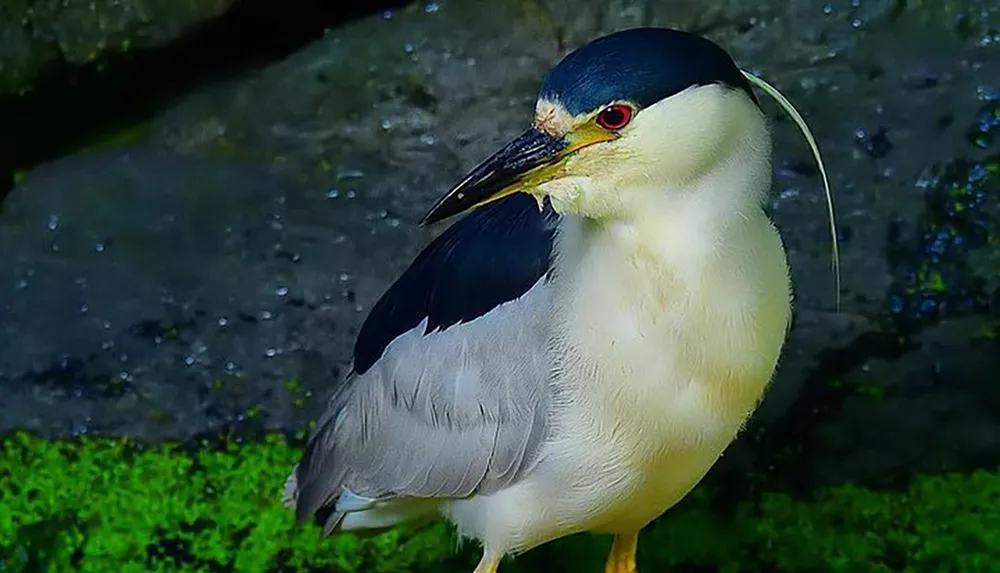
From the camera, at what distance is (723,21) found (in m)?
2.79

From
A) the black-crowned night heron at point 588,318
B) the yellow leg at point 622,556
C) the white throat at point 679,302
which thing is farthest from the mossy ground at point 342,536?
the white throat at point 679,302

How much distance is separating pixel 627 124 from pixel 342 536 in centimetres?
112

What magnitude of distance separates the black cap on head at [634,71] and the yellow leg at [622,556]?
0.78 meters

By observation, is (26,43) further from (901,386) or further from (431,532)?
(901,386)

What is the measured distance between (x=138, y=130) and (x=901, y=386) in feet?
5.30

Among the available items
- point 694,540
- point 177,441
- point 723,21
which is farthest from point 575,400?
point 723,21

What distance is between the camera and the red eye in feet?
4.64

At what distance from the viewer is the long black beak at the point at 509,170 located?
4.76 feet

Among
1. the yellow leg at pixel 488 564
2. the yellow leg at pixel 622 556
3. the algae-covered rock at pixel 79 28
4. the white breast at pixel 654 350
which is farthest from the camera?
the algae-covered rock at pixel 79 28

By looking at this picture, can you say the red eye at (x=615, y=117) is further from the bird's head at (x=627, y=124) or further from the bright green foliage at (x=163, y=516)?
the bright green foliage at (x=163, y=516)

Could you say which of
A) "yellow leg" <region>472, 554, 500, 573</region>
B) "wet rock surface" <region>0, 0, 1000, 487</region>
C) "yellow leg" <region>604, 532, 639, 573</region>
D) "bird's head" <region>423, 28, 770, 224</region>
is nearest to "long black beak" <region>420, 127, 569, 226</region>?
"bird's head" <region>423, 28, 770, 224</region>

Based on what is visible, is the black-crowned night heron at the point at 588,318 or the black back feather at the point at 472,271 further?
the black back feather at the point at 472,271

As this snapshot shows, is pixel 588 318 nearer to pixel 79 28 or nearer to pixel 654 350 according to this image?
pixel 654 350

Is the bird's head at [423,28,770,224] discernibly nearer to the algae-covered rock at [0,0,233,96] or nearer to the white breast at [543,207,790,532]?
the white breast at [543,207,790,532]
